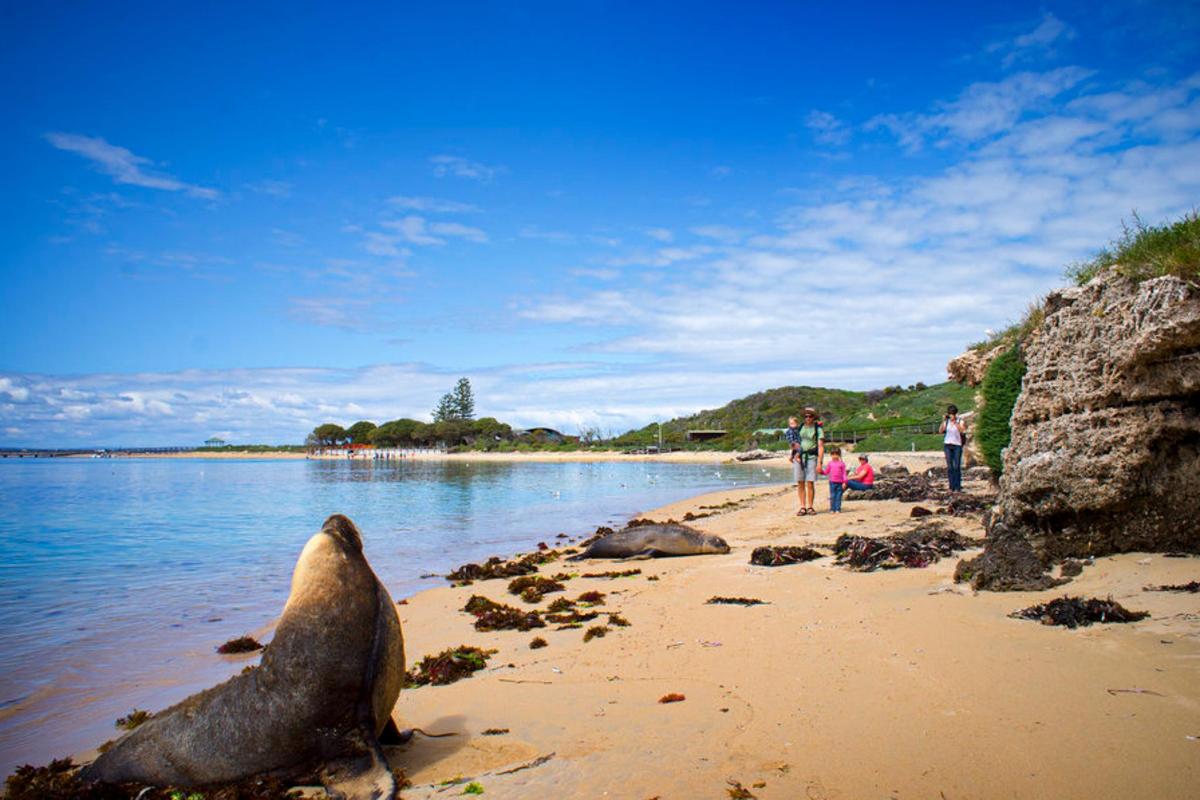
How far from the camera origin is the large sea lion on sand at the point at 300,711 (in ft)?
13.0

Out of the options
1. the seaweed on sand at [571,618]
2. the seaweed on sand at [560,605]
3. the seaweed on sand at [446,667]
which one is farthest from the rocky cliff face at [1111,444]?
the seaweed on sand at [446,667]

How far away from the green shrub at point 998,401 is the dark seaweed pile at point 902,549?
372 cm

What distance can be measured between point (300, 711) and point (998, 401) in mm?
12951

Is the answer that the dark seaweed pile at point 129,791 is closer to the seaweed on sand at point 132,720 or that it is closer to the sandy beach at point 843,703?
the sandy beach at point 843,703

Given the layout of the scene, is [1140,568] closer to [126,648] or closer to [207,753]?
[207,753]

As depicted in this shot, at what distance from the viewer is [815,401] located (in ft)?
311

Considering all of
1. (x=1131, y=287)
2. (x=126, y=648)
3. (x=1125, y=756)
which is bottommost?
(x=126, y=648)

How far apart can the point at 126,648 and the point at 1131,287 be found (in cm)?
1158

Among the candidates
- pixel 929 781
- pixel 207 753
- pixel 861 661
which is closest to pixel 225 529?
pixel 207 753

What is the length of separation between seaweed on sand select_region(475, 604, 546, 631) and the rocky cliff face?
4701mm

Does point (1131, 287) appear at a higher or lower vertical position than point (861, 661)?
higher

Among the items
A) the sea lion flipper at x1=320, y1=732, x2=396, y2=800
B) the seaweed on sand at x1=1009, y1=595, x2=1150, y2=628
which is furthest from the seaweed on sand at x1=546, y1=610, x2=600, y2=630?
the seaweed on sand at x1=1009, y1=595, x2=1150, y2=628

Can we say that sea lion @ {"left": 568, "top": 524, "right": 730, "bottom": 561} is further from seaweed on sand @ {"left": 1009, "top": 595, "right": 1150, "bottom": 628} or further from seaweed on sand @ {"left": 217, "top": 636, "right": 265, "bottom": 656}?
seaweed on sand @ {"left": 1009, "top": 595, "right": 1150, "bottom": 628}

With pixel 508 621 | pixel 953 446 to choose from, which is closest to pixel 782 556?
pixel 508 621
